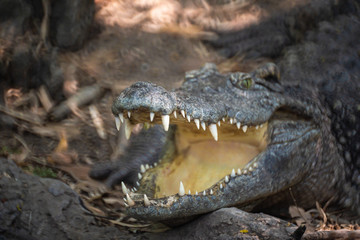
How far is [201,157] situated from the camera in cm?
320

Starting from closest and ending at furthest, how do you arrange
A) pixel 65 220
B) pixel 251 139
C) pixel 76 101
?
pixel 65 220
pixel 251 139
pixel 76 101

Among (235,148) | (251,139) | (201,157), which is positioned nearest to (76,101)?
(201,157)

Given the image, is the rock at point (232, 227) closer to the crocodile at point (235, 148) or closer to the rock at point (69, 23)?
the crocodile at point (235, 148)

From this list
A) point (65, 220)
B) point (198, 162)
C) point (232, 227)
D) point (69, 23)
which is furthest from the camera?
point (69, 23)

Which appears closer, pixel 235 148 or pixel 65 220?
pixel 65 220

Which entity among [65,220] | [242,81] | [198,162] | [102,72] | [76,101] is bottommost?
[76,101]

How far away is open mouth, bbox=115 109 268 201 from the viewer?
295cm

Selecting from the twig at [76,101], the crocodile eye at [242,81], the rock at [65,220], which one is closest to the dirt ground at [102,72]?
the twig at [76,101]

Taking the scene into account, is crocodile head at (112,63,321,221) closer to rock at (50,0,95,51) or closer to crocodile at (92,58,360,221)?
crocodile at (92,58,360,221)

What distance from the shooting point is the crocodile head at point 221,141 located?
2.45 meters

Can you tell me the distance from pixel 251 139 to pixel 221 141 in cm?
25

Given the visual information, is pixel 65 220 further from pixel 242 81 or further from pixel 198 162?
pixel 242 81

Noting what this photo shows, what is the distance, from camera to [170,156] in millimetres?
3303

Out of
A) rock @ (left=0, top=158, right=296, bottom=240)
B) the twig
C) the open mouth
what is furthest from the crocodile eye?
the twig
